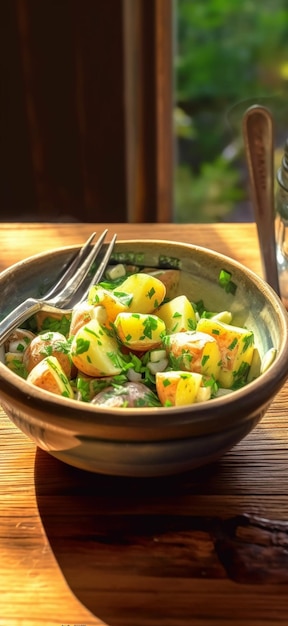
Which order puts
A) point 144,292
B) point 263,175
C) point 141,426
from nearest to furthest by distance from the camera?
point 141,426 < point 144,292 < point 263,175

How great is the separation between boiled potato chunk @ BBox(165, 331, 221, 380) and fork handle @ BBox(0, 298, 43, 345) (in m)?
0.18

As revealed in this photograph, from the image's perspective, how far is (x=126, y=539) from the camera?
0.71 m

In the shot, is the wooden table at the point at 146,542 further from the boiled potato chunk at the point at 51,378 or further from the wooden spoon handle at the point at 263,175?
the wooden spoon handle at the point at 263,175

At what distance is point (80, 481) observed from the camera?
77 centimetres

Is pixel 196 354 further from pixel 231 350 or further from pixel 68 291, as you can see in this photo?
pixel 68 291

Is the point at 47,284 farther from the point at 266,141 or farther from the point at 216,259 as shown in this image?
the point at 266,141

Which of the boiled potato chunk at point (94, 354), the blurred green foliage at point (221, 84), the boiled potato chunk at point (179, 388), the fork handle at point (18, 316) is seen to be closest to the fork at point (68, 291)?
the fork handle at point (18, 316)

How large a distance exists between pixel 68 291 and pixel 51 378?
220mm

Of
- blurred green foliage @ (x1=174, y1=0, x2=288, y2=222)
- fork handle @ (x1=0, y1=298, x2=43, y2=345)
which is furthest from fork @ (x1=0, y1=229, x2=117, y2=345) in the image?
blurred green foliage @ (x1=174, y1=0, x2=288, y2=222)

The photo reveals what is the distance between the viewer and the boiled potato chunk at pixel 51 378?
0.72 metres

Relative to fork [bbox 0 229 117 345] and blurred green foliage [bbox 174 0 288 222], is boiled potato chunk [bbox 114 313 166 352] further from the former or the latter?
blurred green foliage [bbox 174 0 288 222]

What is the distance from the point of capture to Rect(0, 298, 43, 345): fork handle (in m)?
0.82

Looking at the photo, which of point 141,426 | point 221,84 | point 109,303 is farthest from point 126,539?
point 221,84

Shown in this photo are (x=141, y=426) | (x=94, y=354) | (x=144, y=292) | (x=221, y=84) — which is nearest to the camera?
(x=141, y=426)
